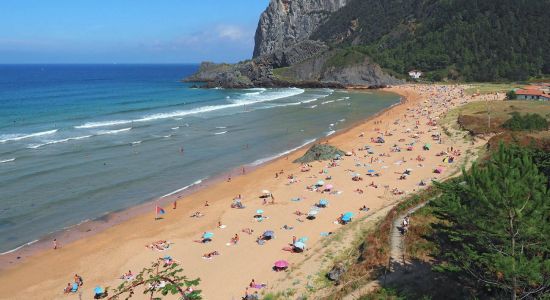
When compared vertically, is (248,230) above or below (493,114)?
below

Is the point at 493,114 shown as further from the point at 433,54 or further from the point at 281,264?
the point at 433,54

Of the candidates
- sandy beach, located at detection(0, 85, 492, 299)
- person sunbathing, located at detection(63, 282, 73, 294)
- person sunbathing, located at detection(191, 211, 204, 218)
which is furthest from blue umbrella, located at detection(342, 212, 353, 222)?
person sunbathing, located at detection(63, 282, 73, 294)

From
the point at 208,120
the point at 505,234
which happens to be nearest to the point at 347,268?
the point at 505,234

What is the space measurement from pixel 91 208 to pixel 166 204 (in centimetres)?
418

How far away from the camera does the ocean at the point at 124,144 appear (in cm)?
2805

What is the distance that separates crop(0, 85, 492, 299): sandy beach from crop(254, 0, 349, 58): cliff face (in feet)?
500

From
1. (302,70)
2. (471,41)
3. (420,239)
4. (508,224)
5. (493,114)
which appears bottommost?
(420,239)

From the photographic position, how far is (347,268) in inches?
699

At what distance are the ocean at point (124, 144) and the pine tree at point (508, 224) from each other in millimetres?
20057

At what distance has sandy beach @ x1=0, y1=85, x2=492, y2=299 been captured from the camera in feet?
64.2

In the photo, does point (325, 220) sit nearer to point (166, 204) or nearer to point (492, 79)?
point (166, 204)

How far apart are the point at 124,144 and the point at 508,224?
124ft

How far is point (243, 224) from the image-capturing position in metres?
25.0

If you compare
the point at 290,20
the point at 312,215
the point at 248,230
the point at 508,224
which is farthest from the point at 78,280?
the point at 290,20
